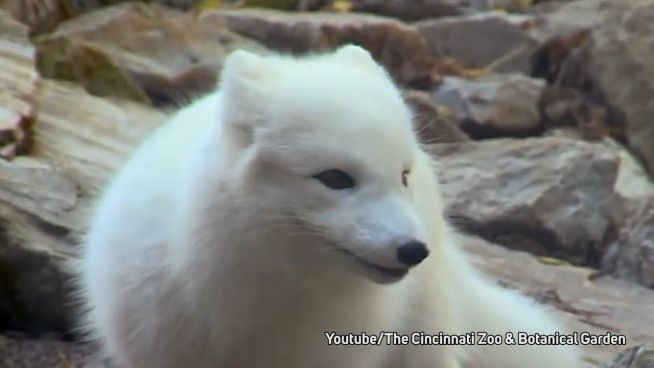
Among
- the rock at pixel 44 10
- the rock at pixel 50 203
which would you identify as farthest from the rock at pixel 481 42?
the rock at pixel 50 203

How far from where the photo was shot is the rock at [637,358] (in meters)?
2.31

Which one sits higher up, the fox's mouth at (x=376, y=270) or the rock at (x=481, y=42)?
the fox's mouth at (x=376, y=270)

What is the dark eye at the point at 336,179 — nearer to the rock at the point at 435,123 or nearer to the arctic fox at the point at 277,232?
the arctic fox at the point at 277,232

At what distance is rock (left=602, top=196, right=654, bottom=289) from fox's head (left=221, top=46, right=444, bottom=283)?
5.81 feet

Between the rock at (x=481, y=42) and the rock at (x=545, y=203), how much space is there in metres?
1.71

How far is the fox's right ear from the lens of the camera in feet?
7.63

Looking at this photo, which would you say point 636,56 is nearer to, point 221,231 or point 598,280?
point 598,280

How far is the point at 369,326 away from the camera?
2.52 m

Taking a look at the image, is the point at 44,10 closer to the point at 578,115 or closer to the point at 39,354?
the point at 39,354

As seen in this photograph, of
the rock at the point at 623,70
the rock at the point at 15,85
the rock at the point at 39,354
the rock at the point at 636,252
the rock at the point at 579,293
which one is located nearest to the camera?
the rock at the point at 39,354

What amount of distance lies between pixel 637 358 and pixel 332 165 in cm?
66

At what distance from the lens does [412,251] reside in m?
2.14

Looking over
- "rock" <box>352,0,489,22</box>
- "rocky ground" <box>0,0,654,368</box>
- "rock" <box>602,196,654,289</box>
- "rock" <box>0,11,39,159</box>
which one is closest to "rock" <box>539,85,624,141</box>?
"rocky ground" <box>0,0,654,368</box>

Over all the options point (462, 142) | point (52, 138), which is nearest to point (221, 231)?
point (52, 138)
